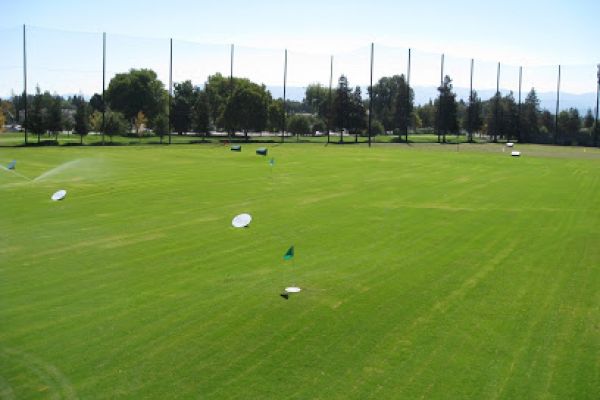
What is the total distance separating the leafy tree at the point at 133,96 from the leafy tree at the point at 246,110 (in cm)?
3121

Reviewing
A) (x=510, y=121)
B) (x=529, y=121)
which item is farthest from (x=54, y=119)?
(x=529, y=121)

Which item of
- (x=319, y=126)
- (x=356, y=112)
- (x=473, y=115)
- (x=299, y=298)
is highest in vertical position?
(x=473, y=115)

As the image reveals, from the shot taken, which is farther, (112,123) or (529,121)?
(529,121)

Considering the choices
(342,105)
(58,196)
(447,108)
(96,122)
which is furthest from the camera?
(447,108)

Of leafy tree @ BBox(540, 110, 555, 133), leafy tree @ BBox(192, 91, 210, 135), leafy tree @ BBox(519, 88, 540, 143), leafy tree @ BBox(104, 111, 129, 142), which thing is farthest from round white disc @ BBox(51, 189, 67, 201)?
leafy tree @ BBox(540, 110, 555, 133)

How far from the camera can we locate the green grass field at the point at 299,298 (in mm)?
10281

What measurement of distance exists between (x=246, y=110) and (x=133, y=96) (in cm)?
3693

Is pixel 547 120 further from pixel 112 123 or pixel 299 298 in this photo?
pixel 299 298

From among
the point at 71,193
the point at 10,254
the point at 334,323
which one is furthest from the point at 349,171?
the point at 334,323

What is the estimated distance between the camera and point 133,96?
129 m

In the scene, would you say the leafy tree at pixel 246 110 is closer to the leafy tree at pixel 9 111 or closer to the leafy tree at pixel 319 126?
the leafy tree at pixel 319 126

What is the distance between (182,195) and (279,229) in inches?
401

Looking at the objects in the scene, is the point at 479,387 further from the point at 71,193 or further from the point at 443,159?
the point at 443,159

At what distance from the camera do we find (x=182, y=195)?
30781mm
